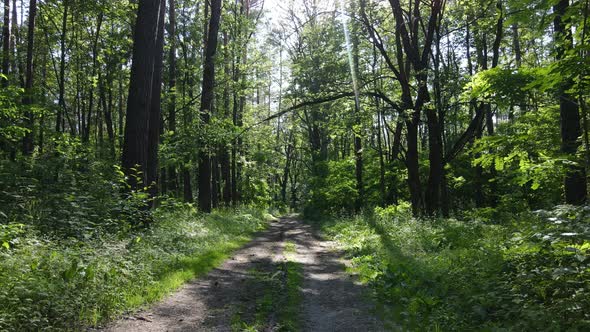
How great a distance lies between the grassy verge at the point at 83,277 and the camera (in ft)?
15.5

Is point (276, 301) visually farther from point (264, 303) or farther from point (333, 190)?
point (333, 190)

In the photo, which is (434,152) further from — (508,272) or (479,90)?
(508,272)

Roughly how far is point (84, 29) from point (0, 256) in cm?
2602

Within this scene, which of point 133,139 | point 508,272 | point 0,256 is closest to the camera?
point 0,256

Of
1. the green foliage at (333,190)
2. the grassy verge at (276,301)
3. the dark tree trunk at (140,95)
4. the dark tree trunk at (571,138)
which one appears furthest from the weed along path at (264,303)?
the green foliage at (333,190)

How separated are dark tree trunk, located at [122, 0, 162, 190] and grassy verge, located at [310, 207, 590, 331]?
6750mm

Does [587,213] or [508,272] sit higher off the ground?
[587,213]

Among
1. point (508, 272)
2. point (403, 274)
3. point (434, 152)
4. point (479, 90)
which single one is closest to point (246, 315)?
point (403, 274)

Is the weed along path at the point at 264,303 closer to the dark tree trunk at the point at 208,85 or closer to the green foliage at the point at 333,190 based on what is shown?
the dark tree trunk at the point at 208,85

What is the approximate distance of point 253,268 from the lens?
1017 cm

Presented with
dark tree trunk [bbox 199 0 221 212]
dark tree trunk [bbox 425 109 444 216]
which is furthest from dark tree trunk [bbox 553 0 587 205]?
dark tree trunk [bbox 199 0 221 212]

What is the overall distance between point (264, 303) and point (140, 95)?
7279 millimetres

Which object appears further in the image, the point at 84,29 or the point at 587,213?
the point at 84,29

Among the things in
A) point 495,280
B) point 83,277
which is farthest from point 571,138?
point 83,277
